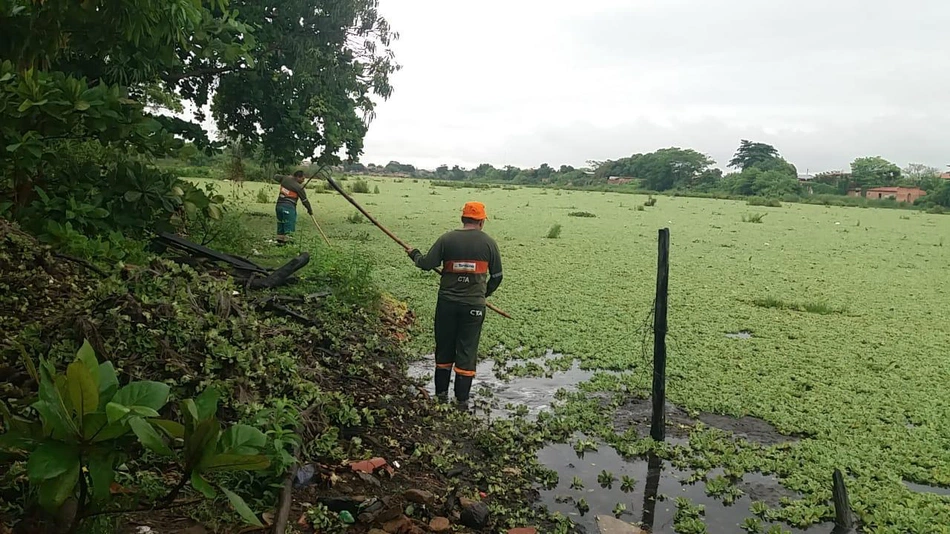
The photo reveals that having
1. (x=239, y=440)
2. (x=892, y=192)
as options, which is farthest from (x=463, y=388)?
(x=892, y=192)

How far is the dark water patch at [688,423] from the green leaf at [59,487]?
8.77 feet

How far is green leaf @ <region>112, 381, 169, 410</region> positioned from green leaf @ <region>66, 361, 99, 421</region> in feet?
0.23

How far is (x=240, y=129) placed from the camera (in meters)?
8.11

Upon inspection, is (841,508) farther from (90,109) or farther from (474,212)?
(90,109)

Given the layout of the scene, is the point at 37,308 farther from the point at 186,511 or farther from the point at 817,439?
the point at 817,439

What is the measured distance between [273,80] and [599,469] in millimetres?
6141

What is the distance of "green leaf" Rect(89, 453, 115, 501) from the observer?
975 millimetres

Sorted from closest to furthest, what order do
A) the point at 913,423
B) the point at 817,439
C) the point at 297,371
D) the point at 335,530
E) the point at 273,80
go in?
the point at 335,530 → the point at 297,371 → the point at 817,439 → the point at 913,423 → the point at 273,80

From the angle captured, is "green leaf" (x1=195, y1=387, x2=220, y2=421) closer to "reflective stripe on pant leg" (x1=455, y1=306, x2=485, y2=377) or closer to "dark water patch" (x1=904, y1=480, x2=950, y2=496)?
"reflective stripe on pant leg" (x1=455, y1=306, x2=485, y2=377)

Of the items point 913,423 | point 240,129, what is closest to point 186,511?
point 913,423

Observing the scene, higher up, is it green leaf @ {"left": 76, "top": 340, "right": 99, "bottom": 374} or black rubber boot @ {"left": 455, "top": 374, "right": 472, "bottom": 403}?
green leaf @ {"left": 76, "top": 340, "right": 99, "bottom": 374}

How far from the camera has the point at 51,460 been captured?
934 millimetres

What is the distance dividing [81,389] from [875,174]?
40867 millimetres

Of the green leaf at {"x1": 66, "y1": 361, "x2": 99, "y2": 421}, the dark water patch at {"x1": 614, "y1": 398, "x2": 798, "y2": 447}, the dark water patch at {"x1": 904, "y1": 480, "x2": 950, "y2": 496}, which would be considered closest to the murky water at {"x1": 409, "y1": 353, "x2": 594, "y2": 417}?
the dark water patch at {"x1": 614, "y1": 398, "x2": 798, "y2": 447}
